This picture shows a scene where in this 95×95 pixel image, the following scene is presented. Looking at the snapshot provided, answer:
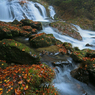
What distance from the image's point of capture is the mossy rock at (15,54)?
394 centimetres

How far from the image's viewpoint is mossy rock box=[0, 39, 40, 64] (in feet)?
12.9

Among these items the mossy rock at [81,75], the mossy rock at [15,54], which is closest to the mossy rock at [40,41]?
the mossy rock at [15,54]

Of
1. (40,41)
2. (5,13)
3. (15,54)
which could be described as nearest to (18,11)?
(5,13)

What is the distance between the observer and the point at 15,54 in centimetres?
404

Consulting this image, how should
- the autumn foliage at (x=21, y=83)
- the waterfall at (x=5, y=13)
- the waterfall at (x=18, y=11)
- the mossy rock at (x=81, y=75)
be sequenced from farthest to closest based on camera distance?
the waterfall at (x=18, y=11) < the waterfall at (x=5, y=13) < the mossy rock at (x=81, y=75) < the autumn foliage at (x=21, y=83)

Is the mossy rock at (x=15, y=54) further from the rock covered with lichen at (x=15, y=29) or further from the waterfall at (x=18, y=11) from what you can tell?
the waterfall at (x=18, y=11)

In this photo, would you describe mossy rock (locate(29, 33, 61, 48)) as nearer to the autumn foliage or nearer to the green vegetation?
the autumn foliage

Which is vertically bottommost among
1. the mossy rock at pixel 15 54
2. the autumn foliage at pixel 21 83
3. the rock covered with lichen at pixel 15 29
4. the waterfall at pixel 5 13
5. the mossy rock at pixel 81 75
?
the mossy rock at pixel 81 75

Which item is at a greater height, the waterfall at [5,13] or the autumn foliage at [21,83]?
the waterfall at [5,13]

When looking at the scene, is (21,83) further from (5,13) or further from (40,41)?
(5,13)

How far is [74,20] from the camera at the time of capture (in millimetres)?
17516

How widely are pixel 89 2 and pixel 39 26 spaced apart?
16767 millimetres

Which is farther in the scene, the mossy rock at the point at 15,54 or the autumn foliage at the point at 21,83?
the mossy rock at the point at 15,54

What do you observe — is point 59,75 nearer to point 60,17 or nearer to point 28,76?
point 28,76
